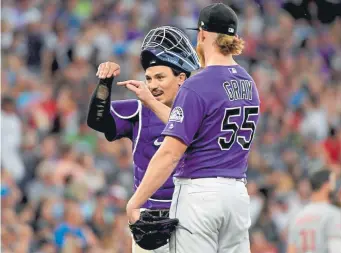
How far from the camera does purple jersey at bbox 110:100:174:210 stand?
21.7ft

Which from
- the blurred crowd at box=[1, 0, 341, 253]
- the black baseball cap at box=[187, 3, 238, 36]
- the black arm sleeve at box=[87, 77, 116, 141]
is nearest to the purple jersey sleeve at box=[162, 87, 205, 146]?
the black baseball cap at box=[187, 3, 238, 36]

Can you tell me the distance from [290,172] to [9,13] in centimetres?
503

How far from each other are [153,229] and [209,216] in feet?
1.07

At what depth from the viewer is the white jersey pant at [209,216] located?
5746mm

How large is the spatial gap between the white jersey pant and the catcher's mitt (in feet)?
0.15

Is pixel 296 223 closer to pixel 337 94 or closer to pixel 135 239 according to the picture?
pixel 135 239

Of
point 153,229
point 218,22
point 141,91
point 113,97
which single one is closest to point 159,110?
point 141,91

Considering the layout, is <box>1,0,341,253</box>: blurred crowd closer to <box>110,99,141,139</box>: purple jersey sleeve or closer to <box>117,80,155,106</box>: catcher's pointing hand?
<box>110,99,141,139</box>: purple jersey sleeve

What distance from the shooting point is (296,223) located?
8555 millimetres

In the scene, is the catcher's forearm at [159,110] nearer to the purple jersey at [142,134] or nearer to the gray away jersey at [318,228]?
the purple jersey at [142,134]

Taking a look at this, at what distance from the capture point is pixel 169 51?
6656 millimetres

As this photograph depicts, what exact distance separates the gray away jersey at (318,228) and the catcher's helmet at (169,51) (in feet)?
7.11

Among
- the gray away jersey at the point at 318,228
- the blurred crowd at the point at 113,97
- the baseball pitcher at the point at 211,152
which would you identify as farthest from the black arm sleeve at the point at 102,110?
the blurred crowd at the point at 113,97

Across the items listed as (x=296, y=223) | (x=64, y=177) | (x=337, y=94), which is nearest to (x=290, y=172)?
(x=337, y=94)
